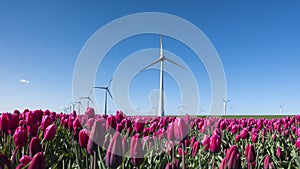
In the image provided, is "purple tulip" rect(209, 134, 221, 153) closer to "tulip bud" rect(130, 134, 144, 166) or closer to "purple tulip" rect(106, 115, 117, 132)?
"tulip bud" rect(130, 134, 144, 166)

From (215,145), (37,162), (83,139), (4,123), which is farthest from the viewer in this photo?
(4,123)

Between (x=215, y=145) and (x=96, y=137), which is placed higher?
(x=96, y=137)

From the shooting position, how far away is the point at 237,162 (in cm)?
194

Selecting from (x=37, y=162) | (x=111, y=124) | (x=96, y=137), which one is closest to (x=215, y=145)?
(x=96, y=137)

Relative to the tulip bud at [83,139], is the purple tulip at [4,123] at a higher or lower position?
higher

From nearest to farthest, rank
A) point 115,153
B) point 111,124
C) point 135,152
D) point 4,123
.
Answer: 1. point 115,153
2. point 135,152
3. point 4,123
4. point 111,124

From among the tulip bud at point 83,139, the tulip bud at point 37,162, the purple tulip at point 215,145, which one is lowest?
the purple tulip at point 215,145

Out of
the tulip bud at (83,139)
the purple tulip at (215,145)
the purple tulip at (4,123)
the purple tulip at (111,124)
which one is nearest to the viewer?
the tulip bud at (83,139)

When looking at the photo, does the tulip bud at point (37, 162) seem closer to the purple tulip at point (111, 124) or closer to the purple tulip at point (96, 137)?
the purple tulip at point (96, 137)

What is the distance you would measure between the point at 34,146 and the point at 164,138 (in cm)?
254

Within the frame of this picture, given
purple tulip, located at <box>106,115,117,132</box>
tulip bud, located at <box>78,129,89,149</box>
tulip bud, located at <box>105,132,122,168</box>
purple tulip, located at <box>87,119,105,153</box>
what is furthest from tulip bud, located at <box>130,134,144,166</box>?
purple tulip, located at <box>106,115,117,132</box>

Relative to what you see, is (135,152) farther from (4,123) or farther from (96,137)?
(4,123)

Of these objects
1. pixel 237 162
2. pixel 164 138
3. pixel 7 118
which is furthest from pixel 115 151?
pixel 164 138

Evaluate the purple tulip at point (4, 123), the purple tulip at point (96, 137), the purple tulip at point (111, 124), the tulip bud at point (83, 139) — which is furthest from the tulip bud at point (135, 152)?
the purple tulip at point (4, 123)
